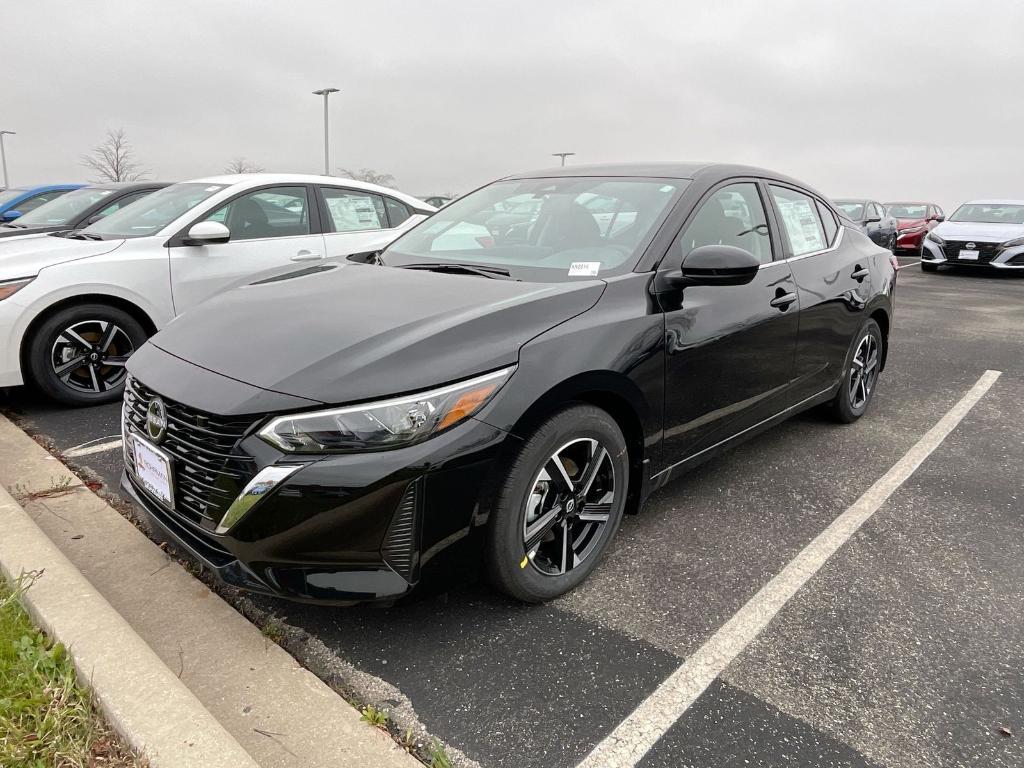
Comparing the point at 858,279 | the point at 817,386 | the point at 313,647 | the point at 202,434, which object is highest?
the point at 858,279

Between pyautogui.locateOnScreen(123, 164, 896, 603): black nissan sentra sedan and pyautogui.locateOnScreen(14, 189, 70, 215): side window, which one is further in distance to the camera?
pyautogui.locateOnScreen(14, 189, 70, 215): side window

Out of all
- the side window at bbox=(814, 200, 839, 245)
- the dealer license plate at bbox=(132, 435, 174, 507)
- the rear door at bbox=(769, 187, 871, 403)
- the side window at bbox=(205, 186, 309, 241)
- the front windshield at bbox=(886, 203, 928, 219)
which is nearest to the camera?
the dealer license plate at bbox=(132, 435, 174, 507)

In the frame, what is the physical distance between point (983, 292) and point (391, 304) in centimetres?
1224

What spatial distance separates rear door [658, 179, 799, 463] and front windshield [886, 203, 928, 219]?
18.9 m

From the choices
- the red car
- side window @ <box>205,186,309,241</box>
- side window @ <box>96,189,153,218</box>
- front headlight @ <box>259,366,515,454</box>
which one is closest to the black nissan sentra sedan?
front headlight @ <box>259,366,515,454</box>

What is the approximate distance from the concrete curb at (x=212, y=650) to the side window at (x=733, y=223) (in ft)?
6.91

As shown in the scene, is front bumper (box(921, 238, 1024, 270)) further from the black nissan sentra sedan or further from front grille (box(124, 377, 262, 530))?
front grille (box(124, 377, 262, 530))

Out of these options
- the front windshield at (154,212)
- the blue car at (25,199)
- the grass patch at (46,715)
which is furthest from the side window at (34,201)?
the grass patch at (46,715)

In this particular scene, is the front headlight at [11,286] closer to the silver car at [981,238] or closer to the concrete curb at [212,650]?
the concrete curb at [212,650]

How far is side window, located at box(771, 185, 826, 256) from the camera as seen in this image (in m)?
3.77

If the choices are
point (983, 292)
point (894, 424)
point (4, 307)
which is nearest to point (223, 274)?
point (4, 307)

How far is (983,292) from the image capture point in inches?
462

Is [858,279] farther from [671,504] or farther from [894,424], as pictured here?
[671,504]

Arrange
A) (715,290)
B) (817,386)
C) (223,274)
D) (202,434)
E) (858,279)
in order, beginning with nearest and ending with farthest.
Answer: (202,434)
(715,290)
(817,386)
(858,279)
(223,274)
